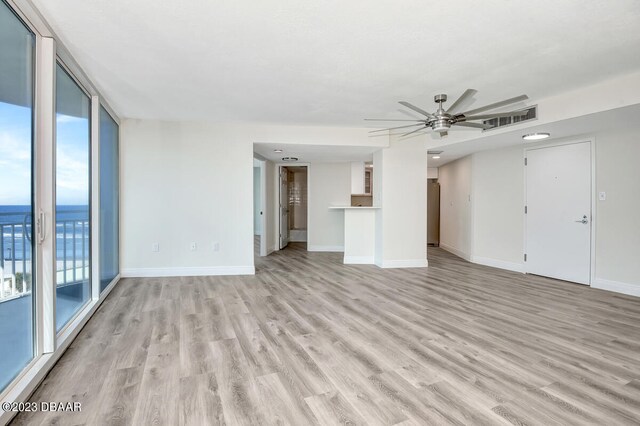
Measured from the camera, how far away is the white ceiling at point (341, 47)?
1940 millimetres

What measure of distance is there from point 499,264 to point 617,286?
5.28 feet

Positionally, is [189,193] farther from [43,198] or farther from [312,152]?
[43,198]

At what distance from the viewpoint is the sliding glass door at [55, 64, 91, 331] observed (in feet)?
7.95

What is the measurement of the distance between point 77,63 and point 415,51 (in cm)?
299

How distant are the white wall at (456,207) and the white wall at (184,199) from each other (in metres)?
4.38

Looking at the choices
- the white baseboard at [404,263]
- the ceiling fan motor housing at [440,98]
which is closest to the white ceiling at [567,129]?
the ceiling fan motor housing at [440,98]

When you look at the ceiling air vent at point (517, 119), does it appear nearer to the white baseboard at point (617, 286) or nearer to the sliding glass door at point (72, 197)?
the white baseboard at point (617, 286)

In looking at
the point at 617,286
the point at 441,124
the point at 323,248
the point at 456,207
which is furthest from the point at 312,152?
the point at 617,286

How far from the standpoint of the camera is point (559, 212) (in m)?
4.50

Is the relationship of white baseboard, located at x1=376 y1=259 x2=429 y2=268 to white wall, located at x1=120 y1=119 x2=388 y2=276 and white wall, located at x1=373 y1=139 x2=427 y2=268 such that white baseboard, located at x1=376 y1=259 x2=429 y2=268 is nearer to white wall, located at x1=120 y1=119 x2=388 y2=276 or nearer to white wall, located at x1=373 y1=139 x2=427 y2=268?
white wall, located at x1=373 y1=139 x2=427 y2=268

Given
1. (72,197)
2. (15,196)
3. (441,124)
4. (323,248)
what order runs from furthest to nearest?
(323,248) < (441,124) < (72,197) < (15,196)

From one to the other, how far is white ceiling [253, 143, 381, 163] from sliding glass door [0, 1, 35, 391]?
126 inches

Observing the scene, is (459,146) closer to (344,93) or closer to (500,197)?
(500,197)

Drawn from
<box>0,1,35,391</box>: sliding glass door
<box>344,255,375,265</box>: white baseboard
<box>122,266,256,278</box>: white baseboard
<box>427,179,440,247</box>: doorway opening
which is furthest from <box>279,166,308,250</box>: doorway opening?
<box>0,1,35,391</box>: sliding glass door
